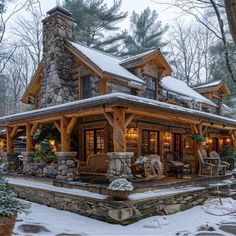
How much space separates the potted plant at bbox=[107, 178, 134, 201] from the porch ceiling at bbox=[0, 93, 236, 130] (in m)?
1.98

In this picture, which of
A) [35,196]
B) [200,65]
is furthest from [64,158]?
[200,65]

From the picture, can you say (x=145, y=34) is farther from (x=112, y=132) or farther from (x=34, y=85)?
(x=112, y=132)

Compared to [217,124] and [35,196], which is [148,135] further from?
[35,196]

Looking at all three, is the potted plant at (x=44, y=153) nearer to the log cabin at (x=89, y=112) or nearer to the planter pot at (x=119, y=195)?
the log cabin at (x=89, y=112)

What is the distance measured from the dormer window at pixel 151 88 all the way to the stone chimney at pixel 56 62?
3.21 metres

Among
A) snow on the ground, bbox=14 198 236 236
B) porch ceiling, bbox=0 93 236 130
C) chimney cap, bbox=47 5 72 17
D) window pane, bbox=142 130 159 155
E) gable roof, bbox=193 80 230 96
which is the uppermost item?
chimney cap, bbox=47 5 72 17

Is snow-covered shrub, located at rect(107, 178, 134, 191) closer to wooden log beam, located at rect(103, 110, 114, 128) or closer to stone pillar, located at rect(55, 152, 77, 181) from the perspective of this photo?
wooden log beam, located at rect(103, 110, 114, 128)

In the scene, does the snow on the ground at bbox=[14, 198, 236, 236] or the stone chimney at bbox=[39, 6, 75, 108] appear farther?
the stone chimney at bbox=[39, 6, 75, 108]

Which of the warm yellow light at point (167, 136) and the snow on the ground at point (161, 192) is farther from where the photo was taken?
the warm yellow light at point (167, 136)

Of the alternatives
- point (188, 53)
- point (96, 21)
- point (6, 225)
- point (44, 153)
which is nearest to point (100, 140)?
point (44, 153)

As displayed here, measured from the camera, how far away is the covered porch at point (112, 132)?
7.97 m

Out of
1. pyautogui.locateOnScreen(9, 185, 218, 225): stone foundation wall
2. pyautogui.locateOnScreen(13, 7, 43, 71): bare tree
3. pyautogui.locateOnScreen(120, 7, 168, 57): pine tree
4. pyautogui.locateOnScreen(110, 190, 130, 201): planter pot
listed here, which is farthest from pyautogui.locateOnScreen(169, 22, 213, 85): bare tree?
pyautogui.locateOnScreen(110, 190, 130, 201): planter pot

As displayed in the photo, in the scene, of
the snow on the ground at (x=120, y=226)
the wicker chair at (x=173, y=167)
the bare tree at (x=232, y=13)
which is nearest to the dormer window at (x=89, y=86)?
the wicker chair at (x=173, y=167)

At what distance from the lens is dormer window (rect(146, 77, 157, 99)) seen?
1309 cm
